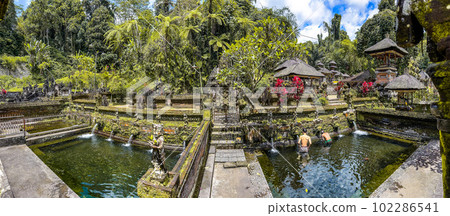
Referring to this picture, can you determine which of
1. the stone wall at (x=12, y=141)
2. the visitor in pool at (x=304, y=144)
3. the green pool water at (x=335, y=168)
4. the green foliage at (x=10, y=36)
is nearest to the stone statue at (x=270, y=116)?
the green pool water at (x=335, y=168)

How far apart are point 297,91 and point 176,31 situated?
512 inches

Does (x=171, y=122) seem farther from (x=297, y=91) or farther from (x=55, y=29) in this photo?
(x=55, y=29)

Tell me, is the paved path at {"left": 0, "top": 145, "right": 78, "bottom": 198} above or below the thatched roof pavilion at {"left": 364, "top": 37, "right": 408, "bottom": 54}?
below

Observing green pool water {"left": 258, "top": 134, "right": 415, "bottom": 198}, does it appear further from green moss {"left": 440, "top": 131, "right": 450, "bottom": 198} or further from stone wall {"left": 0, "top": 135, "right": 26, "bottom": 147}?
stone wall {"left": 0, "top": 135, "right": 26, "bottom": 147}

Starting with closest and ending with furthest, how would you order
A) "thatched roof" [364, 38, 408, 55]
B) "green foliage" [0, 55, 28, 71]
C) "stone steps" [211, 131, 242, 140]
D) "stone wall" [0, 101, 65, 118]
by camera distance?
"stone steps" [211, 131, 242, 140] → "stone wall" [0, 101, 65, 118] → "thatched roof" [364, 38, 408, 55] → "green foliage" [0, 55, 28, 71]

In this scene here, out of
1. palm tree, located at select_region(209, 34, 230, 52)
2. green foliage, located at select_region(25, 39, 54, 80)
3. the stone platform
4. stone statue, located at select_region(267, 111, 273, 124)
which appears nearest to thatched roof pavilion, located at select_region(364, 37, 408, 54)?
palm tree, located at select_region(209, 34, 230, 52)

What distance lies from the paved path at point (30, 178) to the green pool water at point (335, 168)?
5569 millimetres

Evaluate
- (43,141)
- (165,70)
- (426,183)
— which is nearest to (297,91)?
(426,183)

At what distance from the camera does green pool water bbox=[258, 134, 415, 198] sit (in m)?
5.68

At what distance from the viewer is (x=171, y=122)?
10.5 metres

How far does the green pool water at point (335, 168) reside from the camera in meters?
5.68

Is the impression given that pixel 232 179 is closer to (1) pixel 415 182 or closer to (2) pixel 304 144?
(2) pixel 304 144

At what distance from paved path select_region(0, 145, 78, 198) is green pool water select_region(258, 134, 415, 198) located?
18.3 ft
